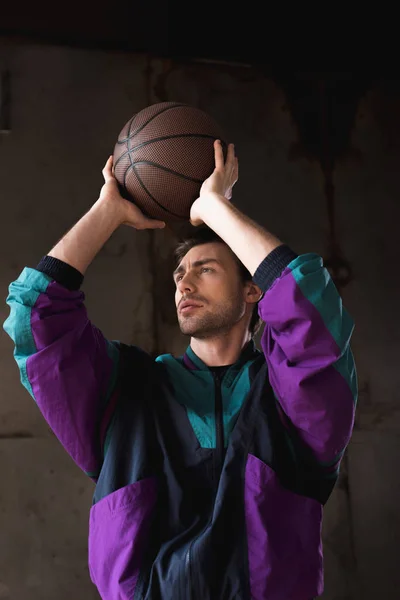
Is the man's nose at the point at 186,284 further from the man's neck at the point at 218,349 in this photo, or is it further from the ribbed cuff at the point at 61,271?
the ribbed cuff at the point at 61,271

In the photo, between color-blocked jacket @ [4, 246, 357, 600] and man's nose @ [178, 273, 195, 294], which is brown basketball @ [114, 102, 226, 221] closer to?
man's nose @ [178, 273, 195, 294]

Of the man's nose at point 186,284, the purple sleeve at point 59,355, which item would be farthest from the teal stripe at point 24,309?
the man's nose at point 186,284

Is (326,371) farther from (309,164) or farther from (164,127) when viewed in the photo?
(309,164)

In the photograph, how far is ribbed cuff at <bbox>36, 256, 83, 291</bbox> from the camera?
1.52 meters

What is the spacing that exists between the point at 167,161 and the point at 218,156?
150mm

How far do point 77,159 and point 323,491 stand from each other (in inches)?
93.7

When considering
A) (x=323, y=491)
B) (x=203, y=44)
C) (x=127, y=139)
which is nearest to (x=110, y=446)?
(x=323, y=491)

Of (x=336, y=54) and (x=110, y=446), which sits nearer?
(x=110, y=446)

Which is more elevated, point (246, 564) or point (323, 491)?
point (323, 491)

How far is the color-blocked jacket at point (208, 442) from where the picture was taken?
4.48ft

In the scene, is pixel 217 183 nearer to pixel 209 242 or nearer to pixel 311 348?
pixel 209 242

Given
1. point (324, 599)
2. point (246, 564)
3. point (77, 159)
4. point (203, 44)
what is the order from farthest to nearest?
point (203, 44) → point (77, 159) → point (324, 599) → point (246, 564)

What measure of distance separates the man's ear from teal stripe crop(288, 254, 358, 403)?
539 mm

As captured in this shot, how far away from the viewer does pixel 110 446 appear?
1550mm
